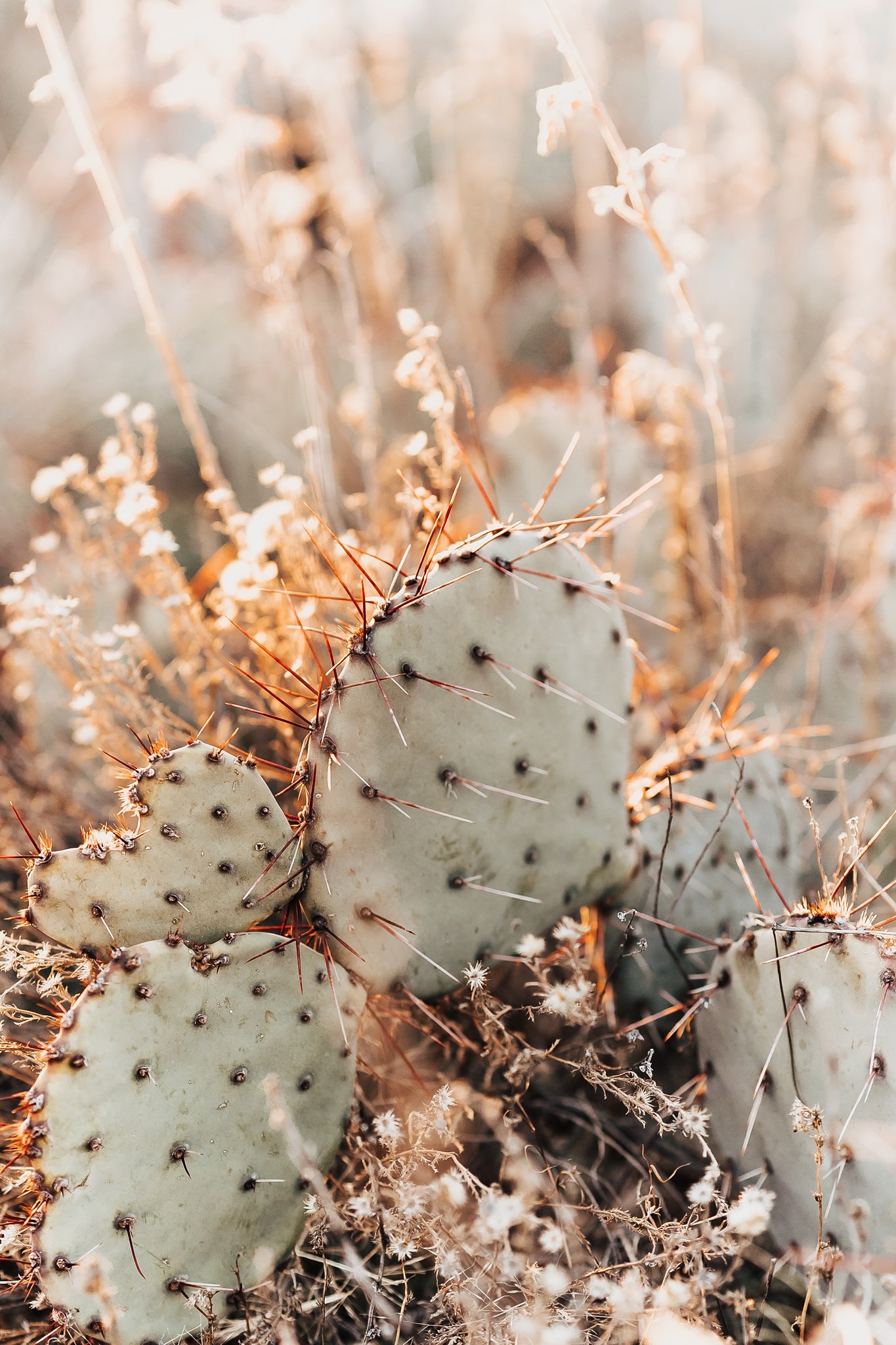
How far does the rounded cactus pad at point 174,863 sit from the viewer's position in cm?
108

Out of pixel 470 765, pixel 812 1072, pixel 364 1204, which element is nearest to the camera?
pixel 364 1204

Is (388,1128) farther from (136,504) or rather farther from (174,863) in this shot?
(136,504)

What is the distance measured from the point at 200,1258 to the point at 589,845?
2.42 ft

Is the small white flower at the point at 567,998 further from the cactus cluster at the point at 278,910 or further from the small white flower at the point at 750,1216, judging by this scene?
the small white flower at the point at 750,1216

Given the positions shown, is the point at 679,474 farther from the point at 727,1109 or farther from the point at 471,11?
the point at 471,11

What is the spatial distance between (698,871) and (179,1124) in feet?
2.97

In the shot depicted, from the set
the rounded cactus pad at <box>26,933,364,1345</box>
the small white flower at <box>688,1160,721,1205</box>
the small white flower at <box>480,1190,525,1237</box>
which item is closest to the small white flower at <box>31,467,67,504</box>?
the rounded cactus pad at <box>26,933,364,1345</box>

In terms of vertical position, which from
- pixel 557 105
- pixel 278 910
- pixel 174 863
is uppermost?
pixel 557 105

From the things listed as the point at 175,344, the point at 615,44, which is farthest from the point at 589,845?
the point at 615,44

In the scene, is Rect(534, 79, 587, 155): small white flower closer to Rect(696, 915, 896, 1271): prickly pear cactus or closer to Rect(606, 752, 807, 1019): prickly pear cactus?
Rect(606, 752, 807, 1019): prickly pear cactus

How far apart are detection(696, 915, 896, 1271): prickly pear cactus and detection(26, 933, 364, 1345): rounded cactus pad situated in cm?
54

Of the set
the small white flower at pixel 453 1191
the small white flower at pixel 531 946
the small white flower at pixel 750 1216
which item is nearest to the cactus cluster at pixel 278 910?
the small white flower at pixel 531 946

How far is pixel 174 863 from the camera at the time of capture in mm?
1119

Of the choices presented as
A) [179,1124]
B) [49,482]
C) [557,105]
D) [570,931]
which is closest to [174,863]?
[179,1124]
